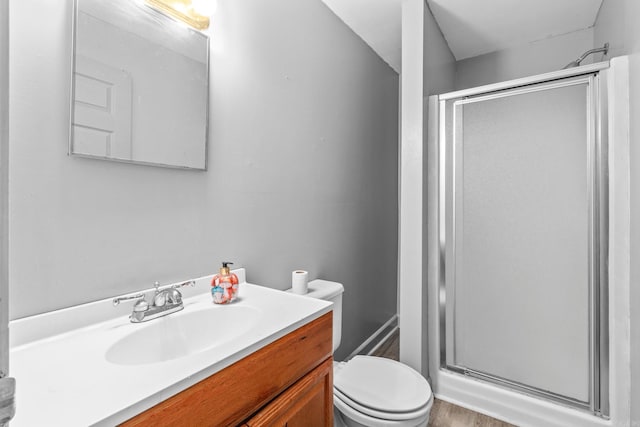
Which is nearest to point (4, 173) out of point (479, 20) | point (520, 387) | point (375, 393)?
point (375, 393)

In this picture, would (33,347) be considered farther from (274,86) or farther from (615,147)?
(615,147)

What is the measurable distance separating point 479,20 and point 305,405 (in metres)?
2.53

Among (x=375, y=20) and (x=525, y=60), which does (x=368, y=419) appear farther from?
(x=525, y=60)

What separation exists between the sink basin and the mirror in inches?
20.8

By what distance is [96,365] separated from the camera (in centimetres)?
70

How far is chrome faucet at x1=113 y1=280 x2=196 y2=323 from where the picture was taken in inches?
37.9

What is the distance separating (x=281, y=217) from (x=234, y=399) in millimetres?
975

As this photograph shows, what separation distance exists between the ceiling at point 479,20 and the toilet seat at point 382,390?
2.08 meters

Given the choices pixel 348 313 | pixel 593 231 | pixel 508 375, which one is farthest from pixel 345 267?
pixel 593 231

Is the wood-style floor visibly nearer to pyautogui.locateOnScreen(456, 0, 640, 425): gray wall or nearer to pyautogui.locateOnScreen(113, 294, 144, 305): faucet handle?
pyautogui.locateOnScreen(456, 0, 640, 425): gray wall

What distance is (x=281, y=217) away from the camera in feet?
5.37

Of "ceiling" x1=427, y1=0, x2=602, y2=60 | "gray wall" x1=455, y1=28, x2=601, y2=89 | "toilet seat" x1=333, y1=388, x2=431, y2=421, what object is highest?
"ceiling" x1=427, y1=0, x2=602, y2=60

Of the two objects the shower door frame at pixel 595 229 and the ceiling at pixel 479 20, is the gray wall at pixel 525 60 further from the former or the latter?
the shower door frame at pixel 595 229

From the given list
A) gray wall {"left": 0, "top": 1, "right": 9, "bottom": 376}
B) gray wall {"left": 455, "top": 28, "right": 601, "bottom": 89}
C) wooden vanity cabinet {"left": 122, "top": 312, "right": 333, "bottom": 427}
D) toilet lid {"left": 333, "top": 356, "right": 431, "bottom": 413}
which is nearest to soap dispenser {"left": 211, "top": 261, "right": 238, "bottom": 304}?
wooden vanity cabinet {"left": 122, "top": 312, "right": 333, "bottom": 427}
